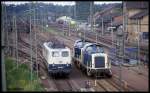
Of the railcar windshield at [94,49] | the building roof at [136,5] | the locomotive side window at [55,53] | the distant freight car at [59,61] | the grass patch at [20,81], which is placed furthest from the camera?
the building roof at [136,5]

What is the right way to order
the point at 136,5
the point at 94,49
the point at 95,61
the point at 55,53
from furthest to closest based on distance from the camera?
the point at 136,5 < the point at 94,49 < the point at 55,53 < the point at 95,61

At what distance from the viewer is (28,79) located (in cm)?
2586

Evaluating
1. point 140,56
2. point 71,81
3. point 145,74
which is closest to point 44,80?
point 71,81

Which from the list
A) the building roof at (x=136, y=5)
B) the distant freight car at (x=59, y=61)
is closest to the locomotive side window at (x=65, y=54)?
the distant freight car at (x=59, y=61)

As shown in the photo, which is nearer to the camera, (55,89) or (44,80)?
(55,89)

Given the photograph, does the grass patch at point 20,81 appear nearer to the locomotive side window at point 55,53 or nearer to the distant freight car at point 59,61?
the distant freight car at point 59,61

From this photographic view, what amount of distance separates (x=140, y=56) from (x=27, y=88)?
1708 centimetres

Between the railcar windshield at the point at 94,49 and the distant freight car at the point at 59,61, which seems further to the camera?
the railcar windshield at the point at 94,49

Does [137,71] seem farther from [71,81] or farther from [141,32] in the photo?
[141,32]

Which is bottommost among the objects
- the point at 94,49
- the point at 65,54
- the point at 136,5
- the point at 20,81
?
the point at 20,81

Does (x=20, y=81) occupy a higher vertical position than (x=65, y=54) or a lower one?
lower

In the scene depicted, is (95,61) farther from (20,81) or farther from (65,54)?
(20,81)

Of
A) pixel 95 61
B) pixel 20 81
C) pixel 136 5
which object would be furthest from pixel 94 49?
pixel 136 5

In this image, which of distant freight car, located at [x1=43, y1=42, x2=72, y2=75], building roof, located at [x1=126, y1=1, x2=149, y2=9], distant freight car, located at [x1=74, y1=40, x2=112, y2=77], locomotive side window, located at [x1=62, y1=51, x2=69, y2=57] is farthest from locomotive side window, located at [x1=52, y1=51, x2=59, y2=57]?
building roof, located at [x1=126, y1=1, x2=149, y2=9]
